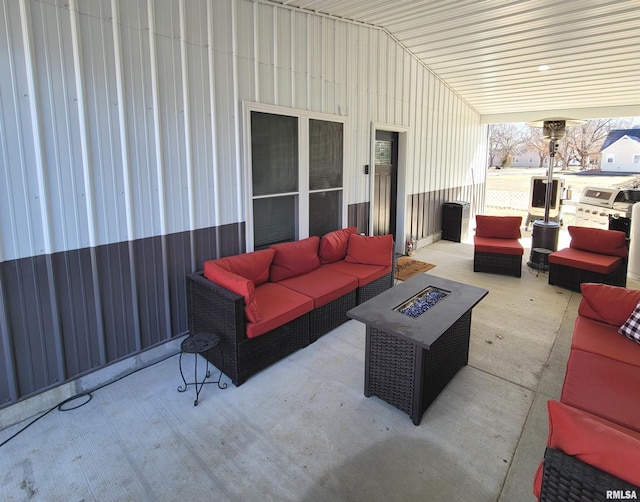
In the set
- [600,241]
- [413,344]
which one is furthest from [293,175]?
[600,241]

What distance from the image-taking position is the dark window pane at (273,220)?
4.13 meters

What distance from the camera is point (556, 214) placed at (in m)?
8.53

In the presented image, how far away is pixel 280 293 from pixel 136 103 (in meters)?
1.95

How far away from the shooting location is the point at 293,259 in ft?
13.4

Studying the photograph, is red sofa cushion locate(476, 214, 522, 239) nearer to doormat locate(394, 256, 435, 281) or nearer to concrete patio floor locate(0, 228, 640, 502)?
doormat locate(394, 256, 435, 281)

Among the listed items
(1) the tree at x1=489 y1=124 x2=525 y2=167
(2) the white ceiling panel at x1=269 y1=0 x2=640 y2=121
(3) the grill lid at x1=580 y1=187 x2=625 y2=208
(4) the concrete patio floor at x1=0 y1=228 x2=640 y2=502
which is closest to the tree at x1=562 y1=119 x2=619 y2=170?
(1) the tree at x1=489 y1=124 x2=525 y2=167

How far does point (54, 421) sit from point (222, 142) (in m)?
2.55

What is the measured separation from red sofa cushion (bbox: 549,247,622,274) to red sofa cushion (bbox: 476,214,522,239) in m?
0.82

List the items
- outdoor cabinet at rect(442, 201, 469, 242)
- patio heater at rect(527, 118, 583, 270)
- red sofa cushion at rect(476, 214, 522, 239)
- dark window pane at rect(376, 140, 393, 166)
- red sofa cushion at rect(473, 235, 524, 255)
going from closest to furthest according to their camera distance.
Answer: red sofa cushion at rect(473, 235, 524, 255) → patio heater at rect(527, 118, 583, 270) → red sofa cushion at rect(476, 214, 522, 239) → dark window pane at rect(376, 140, 393, 166) → outdoor cabinet at rect(442, 201, 469, 242)

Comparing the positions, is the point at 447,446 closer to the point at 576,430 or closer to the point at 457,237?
the point at 576,430

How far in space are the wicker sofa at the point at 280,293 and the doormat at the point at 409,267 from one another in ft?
3.40

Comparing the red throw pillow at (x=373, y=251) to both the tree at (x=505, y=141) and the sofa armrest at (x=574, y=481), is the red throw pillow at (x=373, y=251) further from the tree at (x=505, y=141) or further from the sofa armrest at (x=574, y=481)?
the tree at (x=505, y=141)

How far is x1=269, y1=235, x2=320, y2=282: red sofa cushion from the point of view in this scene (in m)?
3.98

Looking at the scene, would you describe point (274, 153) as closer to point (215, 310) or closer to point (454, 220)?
point (215, 310)
